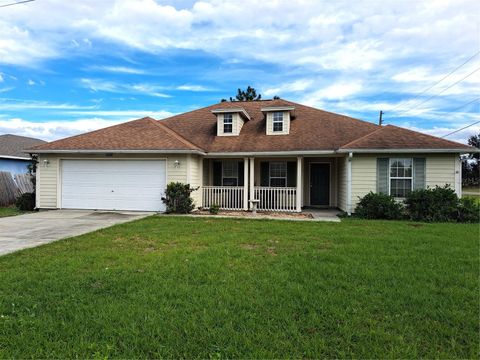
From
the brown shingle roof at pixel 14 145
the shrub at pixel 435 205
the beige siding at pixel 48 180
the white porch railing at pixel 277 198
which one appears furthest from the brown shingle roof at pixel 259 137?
the brown shingle roof at pixel 14 145

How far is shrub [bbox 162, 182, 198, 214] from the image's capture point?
41.8 feet

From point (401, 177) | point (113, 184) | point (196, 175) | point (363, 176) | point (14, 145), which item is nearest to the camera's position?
point (401, 177)

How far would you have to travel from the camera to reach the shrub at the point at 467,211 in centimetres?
1095

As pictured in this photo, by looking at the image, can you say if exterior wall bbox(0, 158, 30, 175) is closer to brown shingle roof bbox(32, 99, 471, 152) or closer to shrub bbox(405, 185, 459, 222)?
brown shingle roof bbox(32, 99, 471, 152)

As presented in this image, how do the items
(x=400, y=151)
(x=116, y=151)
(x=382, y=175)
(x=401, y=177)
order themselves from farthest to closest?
(x=116, y=151)
(x=382, y=175)
(x=401, y=177)
(x=400, y=151)

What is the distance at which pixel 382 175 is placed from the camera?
12.6 meters

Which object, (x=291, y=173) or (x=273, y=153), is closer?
(x=273, y=153)

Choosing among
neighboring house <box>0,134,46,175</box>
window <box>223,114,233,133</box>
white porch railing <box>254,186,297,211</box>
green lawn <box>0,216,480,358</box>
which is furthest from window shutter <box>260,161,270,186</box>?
neighboring house <box>0,134,46,175</box>

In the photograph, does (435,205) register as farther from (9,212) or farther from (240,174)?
(9,212)

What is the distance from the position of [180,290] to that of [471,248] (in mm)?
6150

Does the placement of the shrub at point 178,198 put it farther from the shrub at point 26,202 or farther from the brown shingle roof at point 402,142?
the brown shingle roof at point 402,142

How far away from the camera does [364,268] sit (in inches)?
200

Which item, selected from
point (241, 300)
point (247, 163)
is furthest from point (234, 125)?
point (241, 300)

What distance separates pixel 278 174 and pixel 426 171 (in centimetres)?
624
